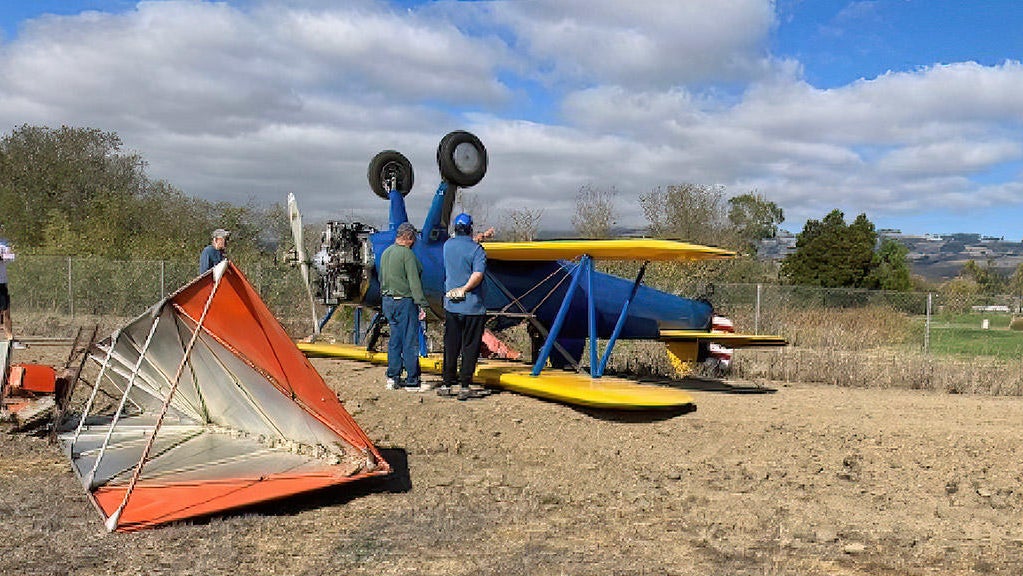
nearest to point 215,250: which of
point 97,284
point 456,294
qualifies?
point 456,294

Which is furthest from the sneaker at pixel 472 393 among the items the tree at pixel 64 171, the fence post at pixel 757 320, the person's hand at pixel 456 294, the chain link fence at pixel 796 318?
the tree at pixel 64 171

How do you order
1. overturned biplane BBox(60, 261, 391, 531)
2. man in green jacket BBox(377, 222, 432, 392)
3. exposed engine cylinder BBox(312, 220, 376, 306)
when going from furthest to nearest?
exposed engine cylinder BBox(312, 220, 376, 306) < man in green jacket BBox(377, 222, 432, 392) < overturned biplane BBox(60, 261, 391, 531)

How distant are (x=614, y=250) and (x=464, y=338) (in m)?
1.85

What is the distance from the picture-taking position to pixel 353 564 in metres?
4.18

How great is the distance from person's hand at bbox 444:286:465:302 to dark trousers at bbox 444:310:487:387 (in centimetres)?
17

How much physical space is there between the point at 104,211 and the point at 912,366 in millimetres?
29780

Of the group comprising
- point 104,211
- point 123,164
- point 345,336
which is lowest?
point 345,336

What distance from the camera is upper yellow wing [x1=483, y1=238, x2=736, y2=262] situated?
845cm

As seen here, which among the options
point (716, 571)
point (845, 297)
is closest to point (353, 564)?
point (716, 571)

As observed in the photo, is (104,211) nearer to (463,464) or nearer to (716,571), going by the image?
(463,464)

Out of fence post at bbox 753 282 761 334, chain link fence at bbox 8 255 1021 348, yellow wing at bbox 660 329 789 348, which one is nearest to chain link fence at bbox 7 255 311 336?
chain link fence at bbox 8 255 1021 348

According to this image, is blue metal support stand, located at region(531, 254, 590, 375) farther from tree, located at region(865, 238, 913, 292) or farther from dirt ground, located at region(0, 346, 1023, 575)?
tree, located at region(865, 238, 913, 292)

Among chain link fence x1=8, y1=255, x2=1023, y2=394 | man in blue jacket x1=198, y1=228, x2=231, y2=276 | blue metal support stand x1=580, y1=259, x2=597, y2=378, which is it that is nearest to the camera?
blue metal support stand x1=580, y1=259, x2=597, y2=378

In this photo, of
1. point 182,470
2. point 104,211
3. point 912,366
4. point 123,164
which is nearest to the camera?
point 182,470
